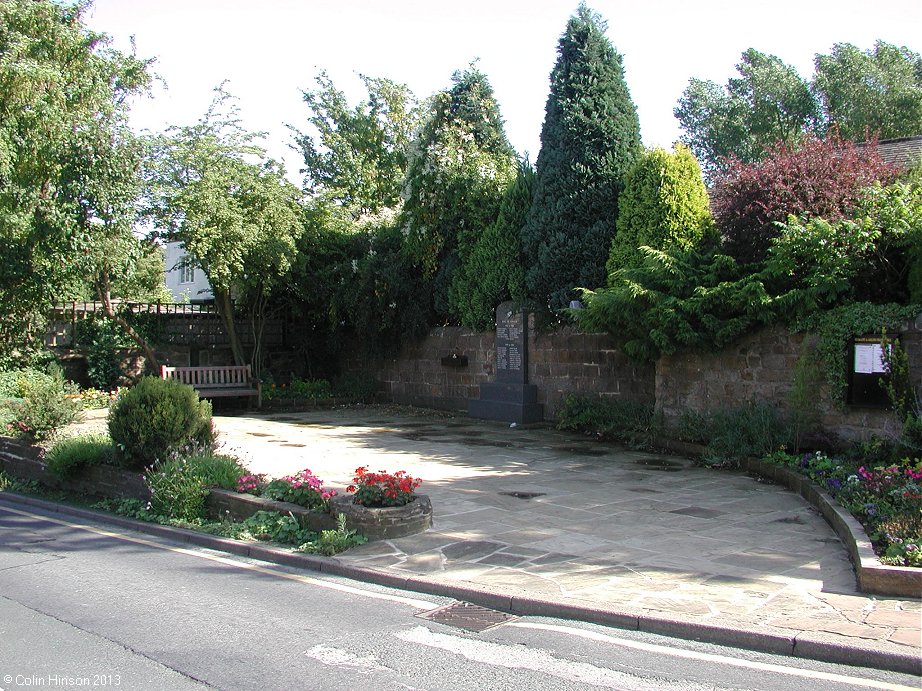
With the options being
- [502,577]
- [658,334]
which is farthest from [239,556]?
[658,334]

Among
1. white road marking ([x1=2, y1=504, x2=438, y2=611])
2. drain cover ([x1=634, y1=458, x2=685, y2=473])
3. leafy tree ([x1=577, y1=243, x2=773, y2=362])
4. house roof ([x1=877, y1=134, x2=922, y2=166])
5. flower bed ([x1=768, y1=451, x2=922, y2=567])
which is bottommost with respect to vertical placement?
white road marking ([x1=2, y1=504, x2=438, y2=611])

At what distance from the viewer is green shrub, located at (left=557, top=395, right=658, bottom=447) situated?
13.8 m

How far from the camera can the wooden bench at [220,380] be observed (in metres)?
19.4

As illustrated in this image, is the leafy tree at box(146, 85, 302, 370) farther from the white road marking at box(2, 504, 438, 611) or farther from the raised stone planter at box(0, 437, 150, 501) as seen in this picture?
the white road marking at box(2, 504, 438, 611)

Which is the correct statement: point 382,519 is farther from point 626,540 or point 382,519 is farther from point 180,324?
point 180,324

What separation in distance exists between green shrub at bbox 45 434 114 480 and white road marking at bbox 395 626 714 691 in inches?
257

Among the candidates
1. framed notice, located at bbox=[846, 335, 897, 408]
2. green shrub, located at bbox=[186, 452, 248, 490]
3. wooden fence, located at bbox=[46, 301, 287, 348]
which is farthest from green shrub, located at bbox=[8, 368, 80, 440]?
framed notice, located at bbox=[846, 335, 897, 408]

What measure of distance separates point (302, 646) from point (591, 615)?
200cm

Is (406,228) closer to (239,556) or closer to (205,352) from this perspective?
(205,352)

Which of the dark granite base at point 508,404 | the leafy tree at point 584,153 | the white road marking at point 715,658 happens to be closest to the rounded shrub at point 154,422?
the white road marking at point 715,658

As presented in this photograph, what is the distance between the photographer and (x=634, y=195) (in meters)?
15.0

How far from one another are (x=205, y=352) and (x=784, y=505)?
1659 centimetres

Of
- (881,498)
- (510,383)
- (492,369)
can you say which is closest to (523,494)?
(881,498)

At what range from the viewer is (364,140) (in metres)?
33.6
